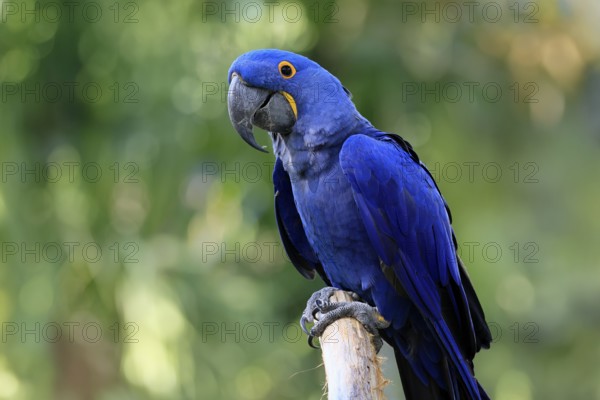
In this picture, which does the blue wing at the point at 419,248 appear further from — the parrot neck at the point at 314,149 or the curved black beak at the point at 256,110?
the curved black beak at the point at 256,110

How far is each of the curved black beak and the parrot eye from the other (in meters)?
0.07

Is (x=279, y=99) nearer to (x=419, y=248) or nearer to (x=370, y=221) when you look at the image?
(x=370, y=221)

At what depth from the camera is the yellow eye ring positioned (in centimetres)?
296

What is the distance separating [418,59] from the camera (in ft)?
20.9

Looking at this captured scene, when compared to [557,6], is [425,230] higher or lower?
lower

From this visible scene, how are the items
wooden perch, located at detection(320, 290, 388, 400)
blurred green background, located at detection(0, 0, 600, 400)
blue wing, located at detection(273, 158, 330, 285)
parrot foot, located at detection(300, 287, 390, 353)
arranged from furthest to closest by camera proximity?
blurred green background, located at detection(0, 0, 600, 400) < blue wing, located at detection(273, 158, 330, 285) < parrot foot, located at detection(300, 287, 390, 353) < wooden perch, located at detection(320, 290, 388, 400)

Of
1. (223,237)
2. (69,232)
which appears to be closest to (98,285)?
(69,232)

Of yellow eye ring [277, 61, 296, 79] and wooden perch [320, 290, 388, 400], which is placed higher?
yellow eye ring [277, 61, 296, 79]

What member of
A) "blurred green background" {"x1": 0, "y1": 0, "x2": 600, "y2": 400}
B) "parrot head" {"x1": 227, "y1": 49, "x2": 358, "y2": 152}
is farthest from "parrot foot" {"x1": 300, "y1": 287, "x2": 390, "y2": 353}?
"blurred green background" {"x1": 0, "y1": 0, "x2": 600, "y2": 400}

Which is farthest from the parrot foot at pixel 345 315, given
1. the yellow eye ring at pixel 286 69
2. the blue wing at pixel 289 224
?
the yellow eye ring at pixel 286 69

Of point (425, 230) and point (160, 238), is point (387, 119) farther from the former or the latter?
point (425, 230)

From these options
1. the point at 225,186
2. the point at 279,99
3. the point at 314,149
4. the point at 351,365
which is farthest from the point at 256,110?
the point at 225,186

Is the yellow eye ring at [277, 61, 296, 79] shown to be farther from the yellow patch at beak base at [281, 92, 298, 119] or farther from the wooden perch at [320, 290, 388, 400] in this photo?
the wooden perch at [320, 290, 388, 400]

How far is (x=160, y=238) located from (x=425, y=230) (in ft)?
10.5
